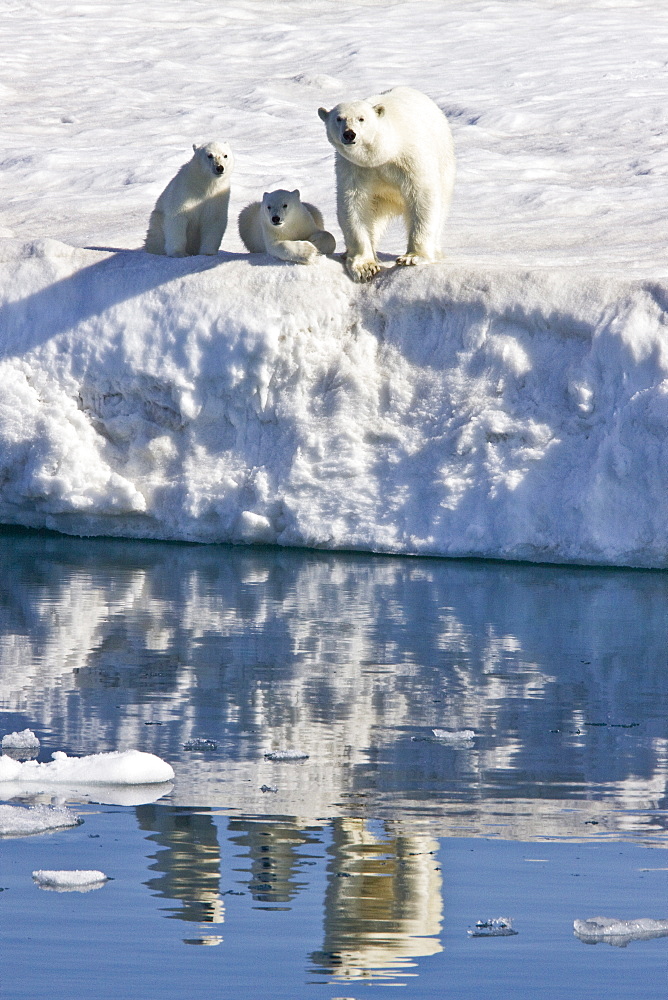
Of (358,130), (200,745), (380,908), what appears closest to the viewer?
(380,908)

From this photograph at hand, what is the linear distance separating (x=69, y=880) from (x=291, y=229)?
665 centimetres

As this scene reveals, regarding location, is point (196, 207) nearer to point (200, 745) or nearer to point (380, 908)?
point (200, 745)

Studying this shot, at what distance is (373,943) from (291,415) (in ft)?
21.5

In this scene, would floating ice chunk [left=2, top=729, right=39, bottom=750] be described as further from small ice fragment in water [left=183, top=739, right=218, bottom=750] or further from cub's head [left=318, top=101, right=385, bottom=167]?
cub's head [left=318, top=101, right=385, bottom=167]

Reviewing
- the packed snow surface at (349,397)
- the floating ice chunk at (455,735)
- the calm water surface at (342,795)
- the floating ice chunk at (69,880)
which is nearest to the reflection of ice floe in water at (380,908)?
the calm water surface at (342,795)

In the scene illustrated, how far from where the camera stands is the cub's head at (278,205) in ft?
30.0

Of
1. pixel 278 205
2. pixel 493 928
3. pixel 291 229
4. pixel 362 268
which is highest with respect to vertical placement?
pixel 278 205

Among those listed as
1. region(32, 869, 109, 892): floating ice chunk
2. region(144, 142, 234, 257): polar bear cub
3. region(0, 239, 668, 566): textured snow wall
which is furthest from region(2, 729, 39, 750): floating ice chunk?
region(144, 142, 234, 257): polar bear cub

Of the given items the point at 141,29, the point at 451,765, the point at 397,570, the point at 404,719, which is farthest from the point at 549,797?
the point at 141,29

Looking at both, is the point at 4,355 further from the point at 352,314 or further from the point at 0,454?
the point at 352,314

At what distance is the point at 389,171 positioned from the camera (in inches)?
352

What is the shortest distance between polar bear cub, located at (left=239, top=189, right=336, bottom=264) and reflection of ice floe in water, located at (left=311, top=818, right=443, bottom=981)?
6.07m

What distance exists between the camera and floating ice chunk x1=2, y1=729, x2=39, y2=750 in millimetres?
4562

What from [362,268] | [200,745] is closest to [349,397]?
[362,268]
